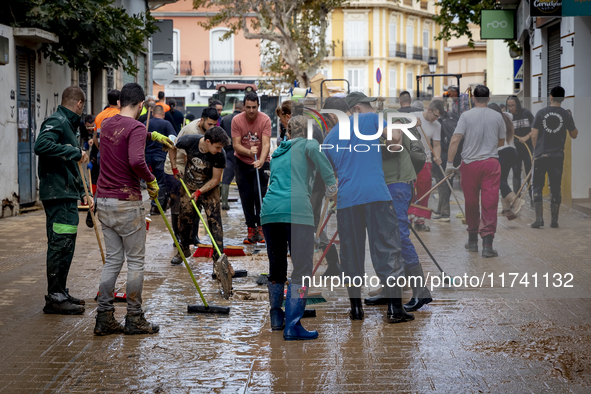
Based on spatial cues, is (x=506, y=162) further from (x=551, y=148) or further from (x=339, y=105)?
(x=339, y=105)

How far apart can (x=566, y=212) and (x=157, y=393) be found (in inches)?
170

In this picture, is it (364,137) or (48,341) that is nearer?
(48,341)

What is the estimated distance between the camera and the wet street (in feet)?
14.8

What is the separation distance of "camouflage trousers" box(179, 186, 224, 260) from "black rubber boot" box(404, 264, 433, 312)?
237 centimetres

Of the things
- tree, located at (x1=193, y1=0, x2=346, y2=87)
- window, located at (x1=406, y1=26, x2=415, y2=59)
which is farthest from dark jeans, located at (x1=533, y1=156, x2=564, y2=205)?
window, located at (x1=406, y1=26, x2=415, y2=59)

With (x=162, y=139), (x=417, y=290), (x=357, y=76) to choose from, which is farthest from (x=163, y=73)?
(x=357, y=76)

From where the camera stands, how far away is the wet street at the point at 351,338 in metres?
4.50

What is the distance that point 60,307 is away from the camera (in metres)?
6.23

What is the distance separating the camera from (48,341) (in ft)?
17.7

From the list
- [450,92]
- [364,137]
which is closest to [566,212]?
[364,137]

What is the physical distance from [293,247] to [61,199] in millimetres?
2147

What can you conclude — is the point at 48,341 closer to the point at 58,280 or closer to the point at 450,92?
the point at 58,280

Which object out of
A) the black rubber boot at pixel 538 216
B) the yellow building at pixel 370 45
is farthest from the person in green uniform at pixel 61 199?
the yellow building at pixel 370 45

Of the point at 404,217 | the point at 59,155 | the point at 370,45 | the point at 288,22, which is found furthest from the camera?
the point at 370,45
